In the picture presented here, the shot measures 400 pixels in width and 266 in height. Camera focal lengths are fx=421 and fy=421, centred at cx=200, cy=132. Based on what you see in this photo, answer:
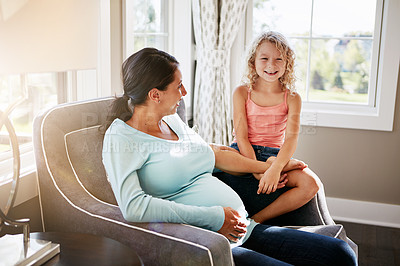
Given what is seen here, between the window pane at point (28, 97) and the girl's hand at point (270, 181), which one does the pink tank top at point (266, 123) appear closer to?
the girl's hand at point (270, 181)

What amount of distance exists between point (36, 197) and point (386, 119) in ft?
7.79

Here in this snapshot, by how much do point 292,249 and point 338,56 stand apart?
2.07 meters

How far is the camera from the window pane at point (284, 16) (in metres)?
3.18

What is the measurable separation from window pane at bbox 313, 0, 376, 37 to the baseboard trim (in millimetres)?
1255

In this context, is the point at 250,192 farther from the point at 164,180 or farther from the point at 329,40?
the point at 329,40

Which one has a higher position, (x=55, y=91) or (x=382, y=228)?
(x=55, y=91)

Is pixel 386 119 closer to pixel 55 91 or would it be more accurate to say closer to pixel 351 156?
pixel 351 156

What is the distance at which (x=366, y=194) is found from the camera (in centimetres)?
316

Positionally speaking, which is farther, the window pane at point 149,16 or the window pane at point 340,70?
the window pane at point 340,70

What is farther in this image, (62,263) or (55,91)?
(55,91)

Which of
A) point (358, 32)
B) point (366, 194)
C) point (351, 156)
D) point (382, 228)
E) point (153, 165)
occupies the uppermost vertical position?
point (358, 32)

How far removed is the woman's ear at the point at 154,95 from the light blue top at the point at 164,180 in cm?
13

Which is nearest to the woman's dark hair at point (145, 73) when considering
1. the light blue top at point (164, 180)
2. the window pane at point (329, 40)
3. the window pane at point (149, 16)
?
the light blue top at point (164, 180)

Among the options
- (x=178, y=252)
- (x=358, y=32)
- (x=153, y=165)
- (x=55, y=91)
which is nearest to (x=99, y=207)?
(x=153, y=165)
